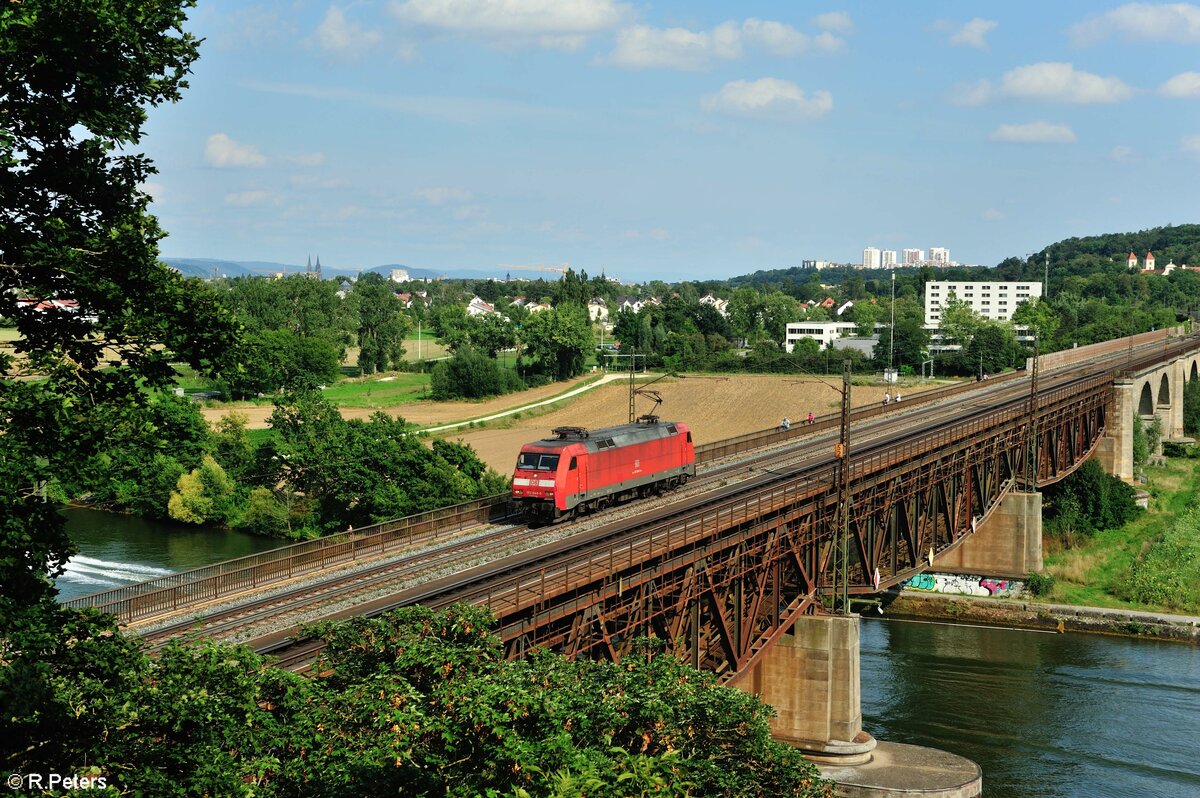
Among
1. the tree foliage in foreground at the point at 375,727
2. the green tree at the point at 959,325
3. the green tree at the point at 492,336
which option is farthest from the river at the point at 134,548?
the green tree at the point at 959,325

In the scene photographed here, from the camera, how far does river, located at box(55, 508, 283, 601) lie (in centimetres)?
6575

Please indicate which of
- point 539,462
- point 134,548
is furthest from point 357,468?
point 539,462

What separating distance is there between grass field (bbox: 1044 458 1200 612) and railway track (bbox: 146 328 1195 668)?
39.1ft

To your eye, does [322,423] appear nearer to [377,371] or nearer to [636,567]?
[636,567]

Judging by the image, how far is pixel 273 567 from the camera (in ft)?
118

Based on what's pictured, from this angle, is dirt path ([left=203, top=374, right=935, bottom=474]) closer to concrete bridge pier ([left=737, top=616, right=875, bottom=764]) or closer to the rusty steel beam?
the rusty steel beam

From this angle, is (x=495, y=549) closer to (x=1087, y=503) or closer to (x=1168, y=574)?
(x=1168, y=574)

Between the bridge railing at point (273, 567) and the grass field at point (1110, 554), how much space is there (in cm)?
3903

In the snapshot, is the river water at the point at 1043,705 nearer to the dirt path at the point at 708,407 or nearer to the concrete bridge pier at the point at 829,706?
the concrete bridge pier at the point at 829,706

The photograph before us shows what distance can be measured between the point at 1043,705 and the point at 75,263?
4639 cm

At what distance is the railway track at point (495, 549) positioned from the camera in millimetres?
29703

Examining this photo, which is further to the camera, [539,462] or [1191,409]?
[1191,409]

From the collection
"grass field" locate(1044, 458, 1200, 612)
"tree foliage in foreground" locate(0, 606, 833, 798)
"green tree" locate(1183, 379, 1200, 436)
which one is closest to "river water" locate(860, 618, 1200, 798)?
"grass field" locate(1044, 458, 1200, 612)

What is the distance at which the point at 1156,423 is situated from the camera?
106 m
